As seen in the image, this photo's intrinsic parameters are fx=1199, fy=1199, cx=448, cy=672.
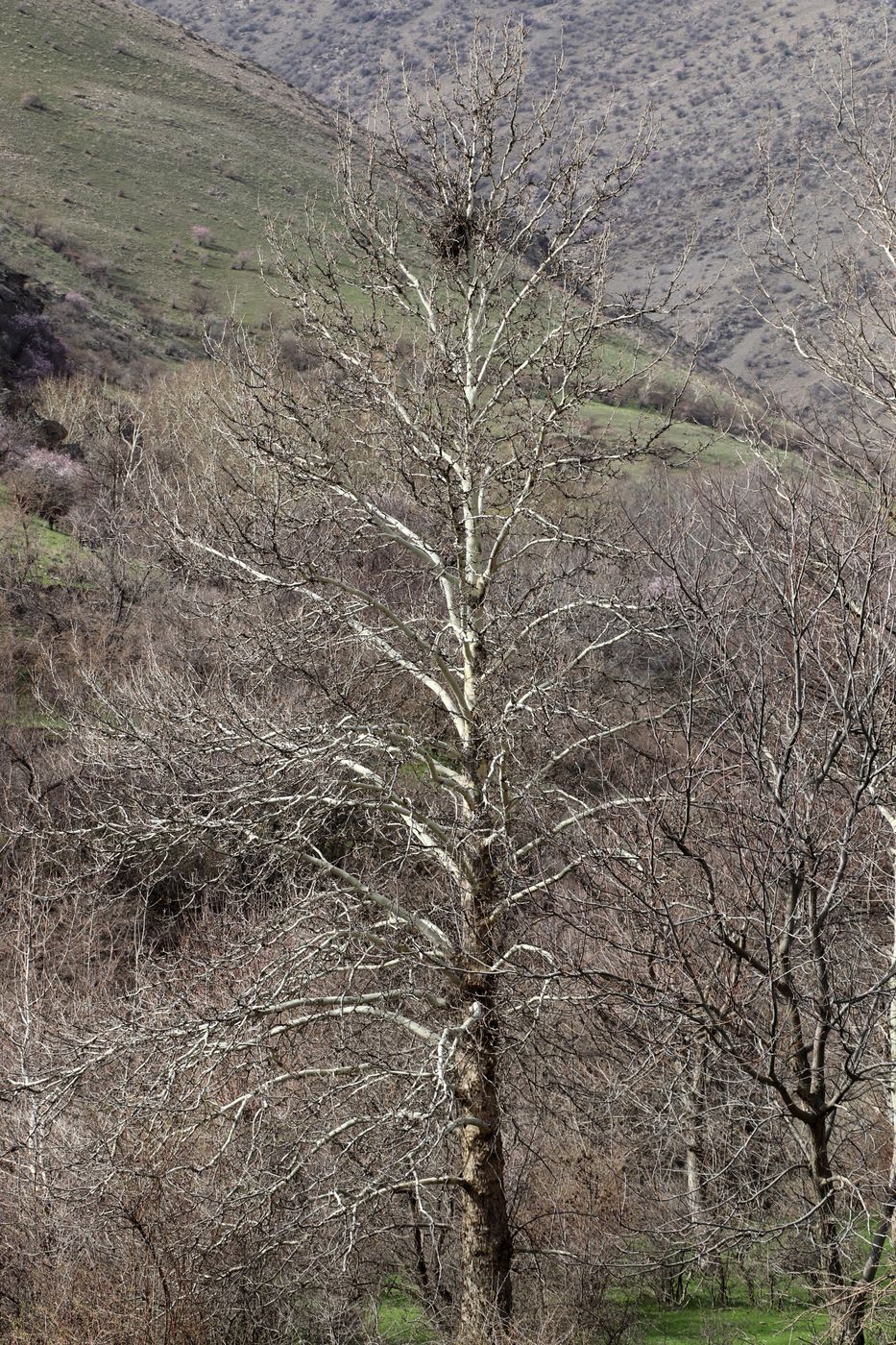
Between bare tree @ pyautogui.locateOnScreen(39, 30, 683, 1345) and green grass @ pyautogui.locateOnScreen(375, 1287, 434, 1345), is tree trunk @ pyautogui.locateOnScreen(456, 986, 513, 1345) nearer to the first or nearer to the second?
bare tree @ pyautogui.locateOnScreen(39, 30, 683, 1345)

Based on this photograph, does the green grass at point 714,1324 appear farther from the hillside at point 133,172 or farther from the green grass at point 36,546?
the hillside at point 133,172

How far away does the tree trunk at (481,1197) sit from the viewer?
10461 millimetres

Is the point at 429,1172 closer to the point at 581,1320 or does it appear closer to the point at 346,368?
the point at 581,1320

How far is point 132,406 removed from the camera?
4172 cm

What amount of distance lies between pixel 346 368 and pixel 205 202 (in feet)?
260

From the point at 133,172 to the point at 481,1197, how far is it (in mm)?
85719

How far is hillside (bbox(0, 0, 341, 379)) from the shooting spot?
63812 mm

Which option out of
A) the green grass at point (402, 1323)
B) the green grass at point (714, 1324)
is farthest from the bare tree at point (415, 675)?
the green grass at point (714, 1324)

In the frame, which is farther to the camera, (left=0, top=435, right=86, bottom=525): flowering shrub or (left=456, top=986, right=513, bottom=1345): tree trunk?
(left=0, top=435, right=86, bottom=525): flowering shrub

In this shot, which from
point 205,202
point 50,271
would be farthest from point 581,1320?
point 205,202

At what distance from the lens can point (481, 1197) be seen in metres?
10.5

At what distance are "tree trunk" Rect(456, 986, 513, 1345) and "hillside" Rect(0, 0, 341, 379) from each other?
4442cm

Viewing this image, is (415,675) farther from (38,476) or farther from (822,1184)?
(38,476)

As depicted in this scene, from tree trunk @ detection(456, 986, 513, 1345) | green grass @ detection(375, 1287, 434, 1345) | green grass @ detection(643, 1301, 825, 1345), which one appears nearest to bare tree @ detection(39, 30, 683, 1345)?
tree trunk @ detection(456, 986, 513, 1345)
